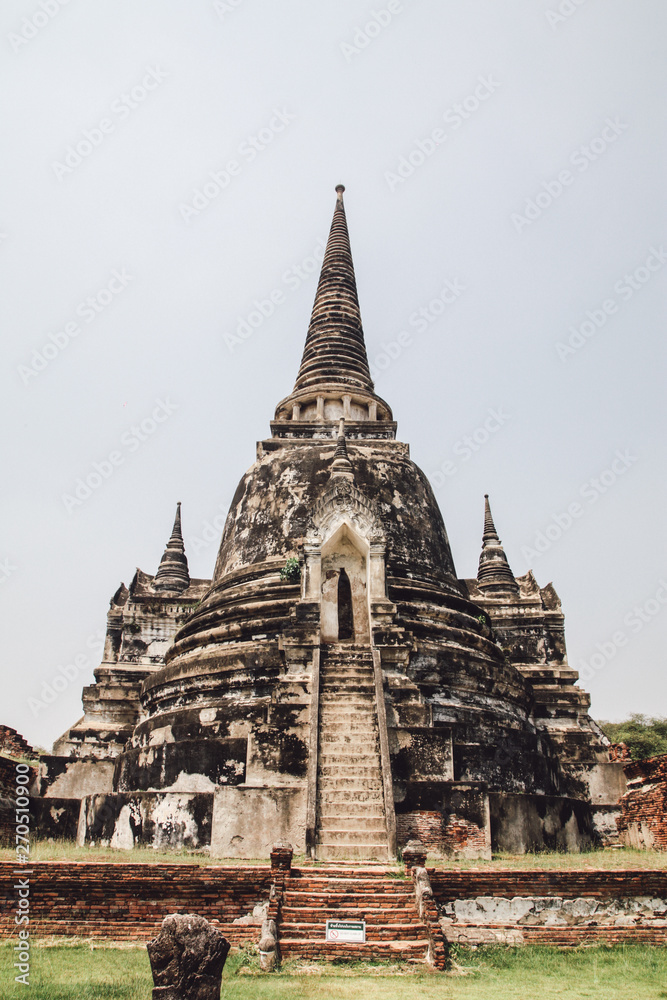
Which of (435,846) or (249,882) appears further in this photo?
(435,846)

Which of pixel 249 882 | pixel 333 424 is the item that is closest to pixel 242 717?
pixel 249 882

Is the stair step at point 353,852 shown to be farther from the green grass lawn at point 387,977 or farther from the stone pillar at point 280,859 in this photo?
the green grass lawn at point 387,977

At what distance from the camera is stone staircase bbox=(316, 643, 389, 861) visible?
8898 mm

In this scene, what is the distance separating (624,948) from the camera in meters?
7.32

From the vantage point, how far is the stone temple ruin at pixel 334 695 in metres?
9.73

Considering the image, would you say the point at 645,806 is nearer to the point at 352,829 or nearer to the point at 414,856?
the point at 352,829

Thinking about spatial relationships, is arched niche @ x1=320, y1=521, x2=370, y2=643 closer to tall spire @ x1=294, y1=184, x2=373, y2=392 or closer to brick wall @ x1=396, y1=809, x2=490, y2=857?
brick wall @ x1=396, y1=809, x2=490, y2=857

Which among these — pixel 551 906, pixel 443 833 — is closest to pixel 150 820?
pixel 443 833

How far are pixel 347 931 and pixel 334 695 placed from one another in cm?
443

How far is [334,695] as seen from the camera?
441 inches

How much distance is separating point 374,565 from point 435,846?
207 inches

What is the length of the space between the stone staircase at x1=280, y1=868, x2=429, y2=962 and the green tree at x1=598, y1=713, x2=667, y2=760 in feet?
101

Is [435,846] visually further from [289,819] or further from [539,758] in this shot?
[539,758]

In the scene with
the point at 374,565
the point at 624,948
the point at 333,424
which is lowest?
the point at 624,948
